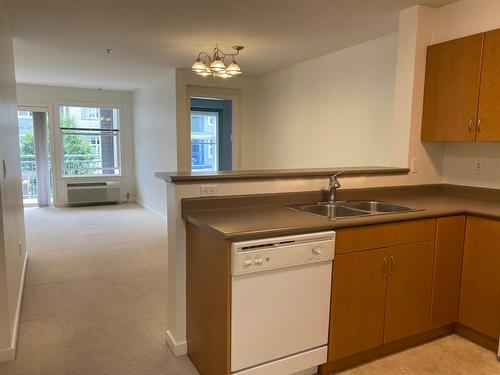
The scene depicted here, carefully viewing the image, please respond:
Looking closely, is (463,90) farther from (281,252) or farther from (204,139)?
(204,139)

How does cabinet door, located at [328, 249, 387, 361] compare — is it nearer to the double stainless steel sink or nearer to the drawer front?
the drawer front

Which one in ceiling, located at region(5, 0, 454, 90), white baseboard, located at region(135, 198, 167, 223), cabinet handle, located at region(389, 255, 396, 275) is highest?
ceiling, located at region(5, 0, 454, 90)

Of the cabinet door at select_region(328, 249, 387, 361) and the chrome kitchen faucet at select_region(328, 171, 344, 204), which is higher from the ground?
the chrome kitchen faucet at select_region(328, 171, 344, 204)

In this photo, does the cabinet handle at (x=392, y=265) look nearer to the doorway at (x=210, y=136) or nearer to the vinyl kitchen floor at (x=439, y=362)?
the vinyl kitchen floor at (x=439, y=362)

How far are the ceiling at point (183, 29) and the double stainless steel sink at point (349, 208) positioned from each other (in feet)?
5.07

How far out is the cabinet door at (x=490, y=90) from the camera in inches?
98.7

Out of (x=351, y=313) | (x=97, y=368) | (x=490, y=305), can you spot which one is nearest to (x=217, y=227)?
(x=351, y=313)

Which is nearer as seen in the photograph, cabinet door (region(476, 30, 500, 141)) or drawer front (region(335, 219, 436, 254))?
drawer front (region(335, 219, 436, 254))

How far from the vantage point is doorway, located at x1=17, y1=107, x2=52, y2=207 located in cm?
725

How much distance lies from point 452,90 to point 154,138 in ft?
16.3

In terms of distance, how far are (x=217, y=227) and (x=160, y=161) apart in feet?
15.4

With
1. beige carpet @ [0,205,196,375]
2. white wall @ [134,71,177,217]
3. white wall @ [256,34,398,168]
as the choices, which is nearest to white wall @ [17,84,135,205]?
white wall @ [134,71,177,217]

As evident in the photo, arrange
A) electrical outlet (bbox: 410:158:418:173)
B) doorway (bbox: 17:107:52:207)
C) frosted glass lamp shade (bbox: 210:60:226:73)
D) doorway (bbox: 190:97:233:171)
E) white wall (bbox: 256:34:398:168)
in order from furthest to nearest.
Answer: doorway (bbox: 190:97:233:171)
doorway (bbox: 17:107:52:207)
white wall (bbox: 256:34:398:168)
frosted glass lamp shade (bbox: 210:60:226:73)
electrical outlet (bbox: 410:158:418:173)

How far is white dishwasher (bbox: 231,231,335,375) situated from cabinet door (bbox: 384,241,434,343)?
18.3 inches
